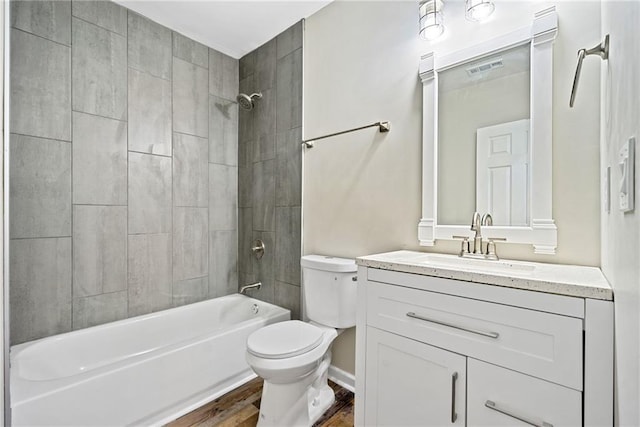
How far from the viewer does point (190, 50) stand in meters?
2.40

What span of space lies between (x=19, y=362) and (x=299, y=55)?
250 centimetres

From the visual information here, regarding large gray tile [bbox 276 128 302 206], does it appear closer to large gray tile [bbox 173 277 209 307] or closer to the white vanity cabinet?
large gray tile [bbox 173 277 209 307]

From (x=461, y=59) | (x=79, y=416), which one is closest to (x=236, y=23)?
(x=461, y=59)

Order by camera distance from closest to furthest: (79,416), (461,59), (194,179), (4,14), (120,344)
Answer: (4,14)
(79,416)
(461,59)
(120,344)
(194,179)

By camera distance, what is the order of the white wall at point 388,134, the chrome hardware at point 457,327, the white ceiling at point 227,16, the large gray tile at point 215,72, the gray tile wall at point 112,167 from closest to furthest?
the chrome hardware at point 457,327, the white wall at point 388,134, the gray tile wall at point 112,167, the white ceiling at point 227,16, the large gray tile at point 215,72

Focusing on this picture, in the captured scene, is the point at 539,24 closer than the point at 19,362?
Yes

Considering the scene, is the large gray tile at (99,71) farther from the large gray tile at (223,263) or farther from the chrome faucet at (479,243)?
the chrome faucet at (479,243)

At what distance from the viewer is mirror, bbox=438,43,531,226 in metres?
1.30

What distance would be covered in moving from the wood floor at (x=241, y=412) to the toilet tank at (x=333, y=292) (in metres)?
0.46

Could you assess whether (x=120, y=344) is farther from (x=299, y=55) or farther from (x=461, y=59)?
(x=461, y=59)

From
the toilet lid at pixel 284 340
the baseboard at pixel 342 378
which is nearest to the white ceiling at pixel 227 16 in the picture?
the toilet lid at pixel 284 340

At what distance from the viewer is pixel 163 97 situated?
2.26m

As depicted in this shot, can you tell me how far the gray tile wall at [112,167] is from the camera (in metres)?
1.71

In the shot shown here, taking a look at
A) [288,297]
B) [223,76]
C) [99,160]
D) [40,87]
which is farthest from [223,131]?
[288,297]
